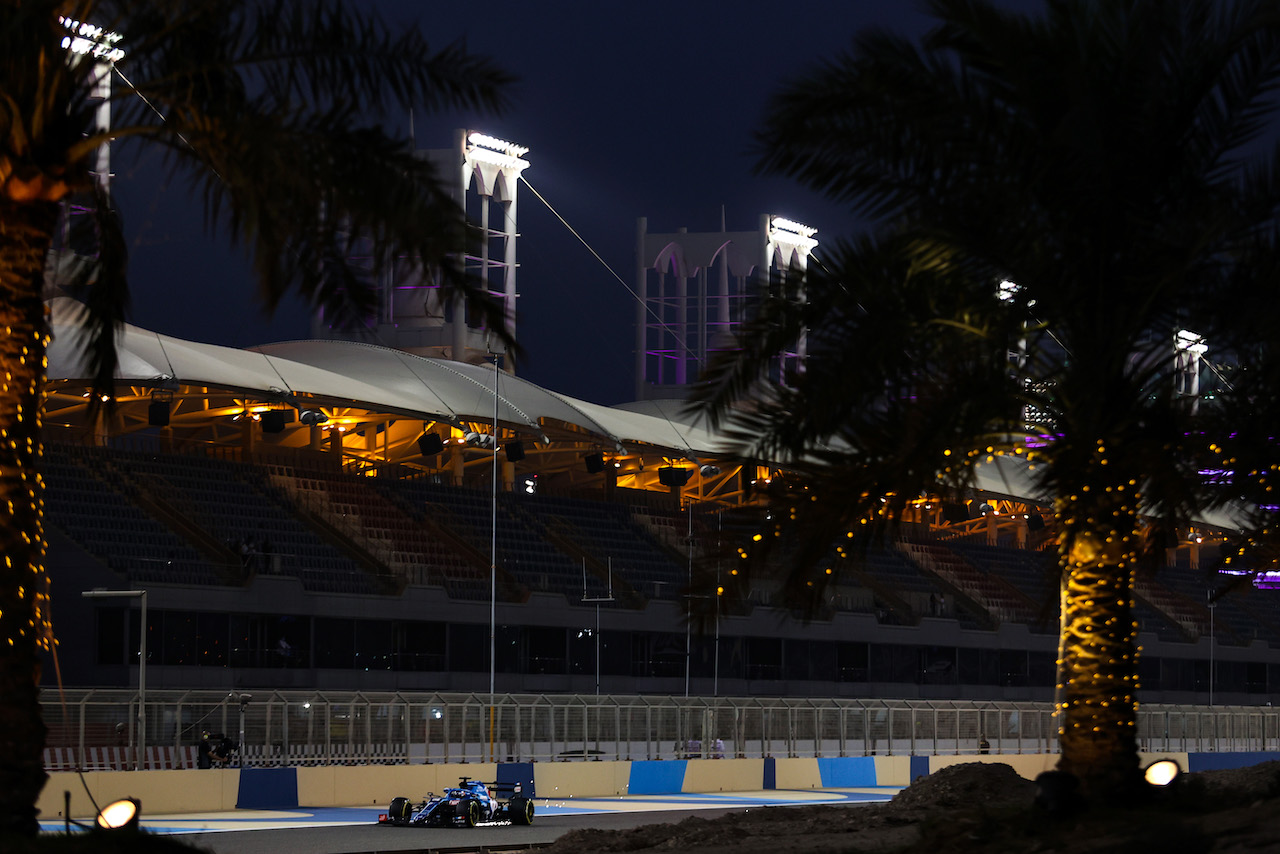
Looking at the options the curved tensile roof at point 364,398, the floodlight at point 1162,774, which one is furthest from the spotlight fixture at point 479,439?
the floodlight at point 1162,774

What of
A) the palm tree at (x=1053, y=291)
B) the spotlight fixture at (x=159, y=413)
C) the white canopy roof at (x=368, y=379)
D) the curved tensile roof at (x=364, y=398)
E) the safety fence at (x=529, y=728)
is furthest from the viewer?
the spotlight fixture at (x=159, y=413)

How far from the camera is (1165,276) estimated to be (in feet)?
45.1

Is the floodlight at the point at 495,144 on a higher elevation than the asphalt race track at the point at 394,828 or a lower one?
higher

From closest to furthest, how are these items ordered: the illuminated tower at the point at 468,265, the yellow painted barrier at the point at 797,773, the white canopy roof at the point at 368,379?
1. the yellow painted barrier at the point at 797,773
2. the white canopy roof at the point at 368,379
3. the illuminated tower at the point at 468,265

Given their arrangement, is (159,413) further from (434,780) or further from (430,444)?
(434,780)

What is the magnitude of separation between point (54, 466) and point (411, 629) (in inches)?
417

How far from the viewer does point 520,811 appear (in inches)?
1097

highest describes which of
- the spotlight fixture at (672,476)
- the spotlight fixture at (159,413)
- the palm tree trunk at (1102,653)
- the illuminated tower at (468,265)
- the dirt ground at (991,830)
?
the illuminated tower at (468,265)

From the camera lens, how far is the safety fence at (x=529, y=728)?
3052 cm

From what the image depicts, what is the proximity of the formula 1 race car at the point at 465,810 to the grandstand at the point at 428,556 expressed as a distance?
10.9 metres

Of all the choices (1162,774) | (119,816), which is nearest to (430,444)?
(1162,774)

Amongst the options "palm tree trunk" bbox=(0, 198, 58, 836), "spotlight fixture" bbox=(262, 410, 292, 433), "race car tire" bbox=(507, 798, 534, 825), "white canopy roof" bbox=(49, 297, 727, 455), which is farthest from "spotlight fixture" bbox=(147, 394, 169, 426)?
"palm tree trunk" bbox=(0, 198, 58, 836)

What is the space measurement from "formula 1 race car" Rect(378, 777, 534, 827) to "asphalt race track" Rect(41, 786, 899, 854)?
0.16m

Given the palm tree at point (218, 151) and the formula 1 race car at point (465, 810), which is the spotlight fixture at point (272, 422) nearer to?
the formula 1 race car at point (465, 810)
